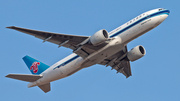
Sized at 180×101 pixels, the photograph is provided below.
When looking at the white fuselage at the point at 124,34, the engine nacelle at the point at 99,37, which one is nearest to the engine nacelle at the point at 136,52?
the white fuselage at the point at 124,34

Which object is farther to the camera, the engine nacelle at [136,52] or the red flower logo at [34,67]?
the red flower logo at [34,67]

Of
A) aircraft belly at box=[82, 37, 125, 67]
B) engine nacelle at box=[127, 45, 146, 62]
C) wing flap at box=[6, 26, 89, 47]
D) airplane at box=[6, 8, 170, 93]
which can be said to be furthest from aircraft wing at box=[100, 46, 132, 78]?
wing flap at box=[6, 26, 89, 47]

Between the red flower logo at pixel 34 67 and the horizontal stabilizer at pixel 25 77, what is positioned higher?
the red flower logo at pixel 34 67

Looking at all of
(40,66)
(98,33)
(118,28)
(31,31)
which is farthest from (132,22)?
(40,66)

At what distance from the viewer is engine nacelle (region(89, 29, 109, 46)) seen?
32500mm

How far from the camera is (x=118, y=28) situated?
34750 mm

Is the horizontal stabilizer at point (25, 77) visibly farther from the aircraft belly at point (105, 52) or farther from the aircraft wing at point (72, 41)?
the aircraft belly at point (105, 52)

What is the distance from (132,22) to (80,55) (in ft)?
25.7

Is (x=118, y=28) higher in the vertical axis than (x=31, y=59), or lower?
lower

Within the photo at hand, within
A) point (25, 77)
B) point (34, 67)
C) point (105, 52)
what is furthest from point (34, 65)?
point (105, 52)

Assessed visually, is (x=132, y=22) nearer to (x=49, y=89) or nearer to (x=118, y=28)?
(x=118, y=28)

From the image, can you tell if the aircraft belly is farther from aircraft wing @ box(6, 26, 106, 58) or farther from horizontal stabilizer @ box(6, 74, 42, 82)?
horizontal stabilizer @ box(6, 74, 42, 82)

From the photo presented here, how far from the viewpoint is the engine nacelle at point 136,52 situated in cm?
3850

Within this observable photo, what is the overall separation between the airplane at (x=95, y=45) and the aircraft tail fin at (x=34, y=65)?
848mm
